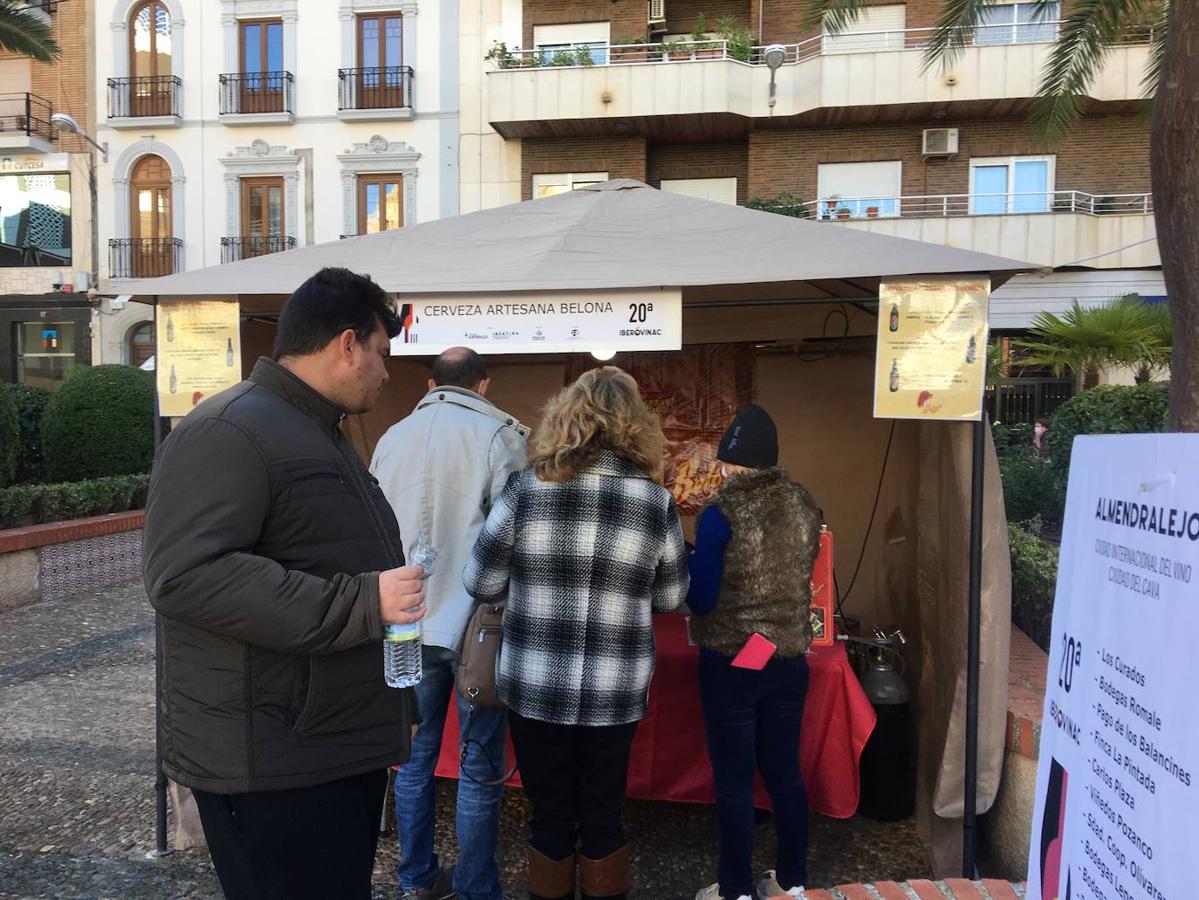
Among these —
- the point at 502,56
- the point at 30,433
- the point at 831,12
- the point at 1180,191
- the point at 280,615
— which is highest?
the point at 502,56

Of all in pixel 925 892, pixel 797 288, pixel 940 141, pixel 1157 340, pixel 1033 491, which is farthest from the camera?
pixel 940 141

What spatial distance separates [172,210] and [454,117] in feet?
21.0

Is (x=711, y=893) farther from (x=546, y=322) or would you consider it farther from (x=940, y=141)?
(x=940, y=141)

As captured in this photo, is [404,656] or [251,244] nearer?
[404,656]

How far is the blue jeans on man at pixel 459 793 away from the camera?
270 cm

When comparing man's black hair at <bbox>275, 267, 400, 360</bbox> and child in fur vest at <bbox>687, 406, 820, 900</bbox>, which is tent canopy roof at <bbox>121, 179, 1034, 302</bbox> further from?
man's black hair at <bbox>275, 267, 400, 360</bbox>

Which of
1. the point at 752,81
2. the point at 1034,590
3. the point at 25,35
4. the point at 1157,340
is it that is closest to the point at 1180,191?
the point at 1034,590

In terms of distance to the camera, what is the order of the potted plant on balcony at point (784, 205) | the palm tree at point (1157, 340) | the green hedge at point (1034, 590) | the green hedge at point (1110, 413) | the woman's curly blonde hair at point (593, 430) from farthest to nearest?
the potted plant on balcony at point (784, 205), the palm tree at point (1157, 340), the green hedge at point (1110, 413), the green hedge at point (1034, 590), the woman's curly blonde hair at point (593, 430)

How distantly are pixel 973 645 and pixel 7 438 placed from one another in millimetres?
8179

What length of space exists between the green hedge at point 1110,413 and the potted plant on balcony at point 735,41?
10900 millimetres

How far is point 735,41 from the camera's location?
51.0 feet

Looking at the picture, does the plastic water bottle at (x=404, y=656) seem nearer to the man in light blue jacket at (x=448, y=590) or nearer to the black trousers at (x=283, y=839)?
the black trousers at (x=283, y=839)

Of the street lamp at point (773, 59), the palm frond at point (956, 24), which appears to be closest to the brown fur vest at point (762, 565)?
the palm frond at point (956, 24)

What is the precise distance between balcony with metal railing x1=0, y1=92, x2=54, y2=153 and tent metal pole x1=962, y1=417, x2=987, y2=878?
21.4 m
